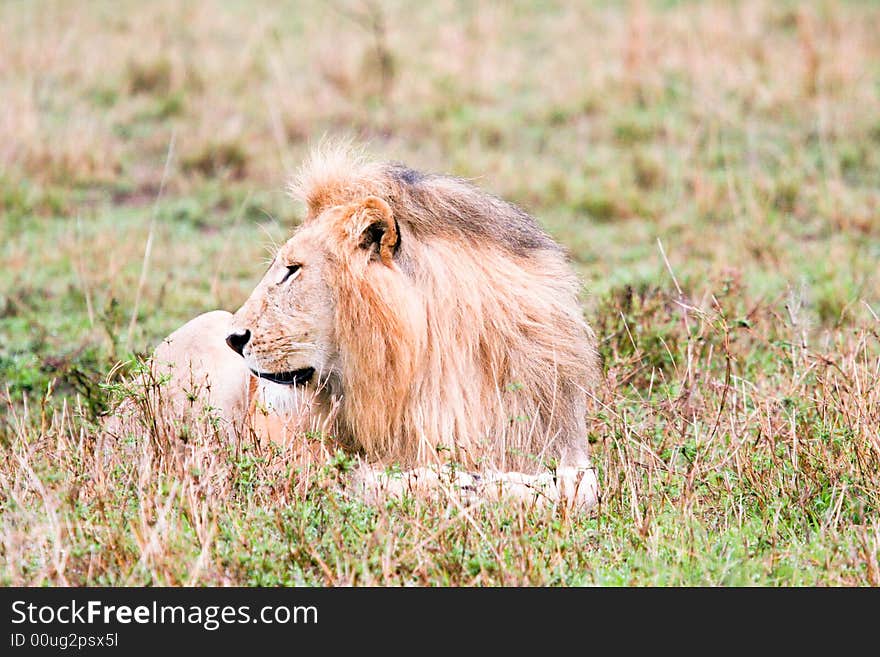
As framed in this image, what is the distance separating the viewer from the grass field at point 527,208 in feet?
12.3

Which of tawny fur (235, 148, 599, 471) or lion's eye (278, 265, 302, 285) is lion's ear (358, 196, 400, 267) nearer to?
tawny fur (235, 148, 599, 471)

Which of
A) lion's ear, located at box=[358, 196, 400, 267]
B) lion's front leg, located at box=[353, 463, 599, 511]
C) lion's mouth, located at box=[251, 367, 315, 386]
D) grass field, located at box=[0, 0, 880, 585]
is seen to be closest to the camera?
grass field, located at box=[0, 0, 880, 585]

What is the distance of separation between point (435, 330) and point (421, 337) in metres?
0.05

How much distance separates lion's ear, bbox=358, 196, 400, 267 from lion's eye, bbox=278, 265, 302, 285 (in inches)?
9.3

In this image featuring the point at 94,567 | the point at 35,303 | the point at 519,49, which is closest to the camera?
the point at 94,567

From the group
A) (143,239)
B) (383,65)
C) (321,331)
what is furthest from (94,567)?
(383,65)

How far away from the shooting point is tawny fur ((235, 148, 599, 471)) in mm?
4141

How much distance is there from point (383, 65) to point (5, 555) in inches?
354

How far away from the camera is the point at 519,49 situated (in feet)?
43.5

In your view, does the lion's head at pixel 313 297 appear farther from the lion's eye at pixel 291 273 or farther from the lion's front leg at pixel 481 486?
the lion's front leg at pixel 481 486

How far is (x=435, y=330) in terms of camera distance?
418 cm

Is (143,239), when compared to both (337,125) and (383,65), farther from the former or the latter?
(383,65)

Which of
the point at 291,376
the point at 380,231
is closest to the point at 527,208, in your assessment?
the point at 380,231

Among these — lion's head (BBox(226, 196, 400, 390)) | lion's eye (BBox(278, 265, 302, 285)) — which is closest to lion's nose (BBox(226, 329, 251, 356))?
lion's head (BBox(226, 196, 400, 390))
